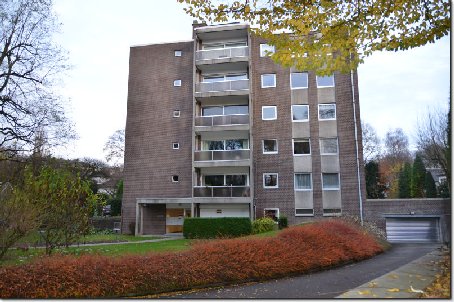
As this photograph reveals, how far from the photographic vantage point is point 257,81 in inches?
1080

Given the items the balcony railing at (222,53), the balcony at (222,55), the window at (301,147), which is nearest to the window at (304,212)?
the window at (301,147)

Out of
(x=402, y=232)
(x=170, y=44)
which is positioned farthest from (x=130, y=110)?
(x=402, y=232)

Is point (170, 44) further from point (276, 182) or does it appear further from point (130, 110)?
point (276, 182)

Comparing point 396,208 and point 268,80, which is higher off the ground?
point 268,80

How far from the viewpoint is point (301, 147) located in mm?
26172

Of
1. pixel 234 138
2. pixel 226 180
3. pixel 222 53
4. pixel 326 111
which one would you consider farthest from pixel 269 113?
pixel 226 180

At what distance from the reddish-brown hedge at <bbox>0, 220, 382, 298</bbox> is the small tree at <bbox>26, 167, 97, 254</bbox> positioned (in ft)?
8.22

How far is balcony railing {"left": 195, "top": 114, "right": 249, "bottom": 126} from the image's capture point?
25.8 meters

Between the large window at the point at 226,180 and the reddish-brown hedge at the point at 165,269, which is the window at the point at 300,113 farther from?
the reddish-brown hedge at the point at 165,269

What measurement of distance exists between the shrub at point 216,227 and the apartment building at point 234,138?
3.05 m

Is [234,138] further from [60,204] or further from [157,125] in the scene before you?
[60,204]

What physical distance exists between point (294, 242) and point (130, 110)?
20.0 metres

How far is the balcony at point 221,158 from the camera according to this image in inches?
995

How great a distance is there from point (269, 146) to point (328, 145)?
3.98 metres
